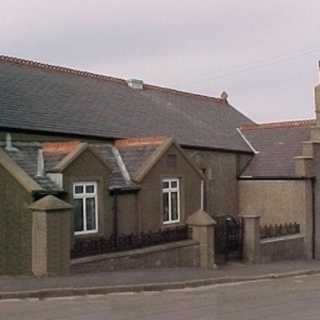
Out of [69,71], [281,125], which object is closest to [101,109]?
[69,71]

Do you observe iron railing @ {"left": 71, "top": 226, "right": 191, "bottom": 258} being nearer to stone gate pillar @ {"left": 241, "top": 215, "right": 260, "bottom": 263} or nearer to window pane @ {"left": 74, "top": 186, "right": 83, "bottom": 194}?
window pane @ {"left": 74, "top": 186, "right": 83, "bottom": 194}

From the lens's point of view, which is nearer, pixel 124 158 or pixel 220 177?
pixel 124 158

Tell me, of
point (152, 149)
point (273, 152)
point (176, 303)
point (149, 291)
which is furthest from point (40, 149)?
point (273, 152)

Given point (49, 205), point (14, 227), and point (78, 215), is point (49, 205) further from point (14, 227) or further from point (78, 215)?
point (78, 215)

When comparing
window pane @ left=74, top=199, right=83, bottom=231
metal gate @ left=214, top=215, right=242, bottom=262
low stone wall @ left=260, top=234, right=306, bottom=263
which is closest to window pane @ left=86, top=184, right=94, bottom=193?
window pane @ left=74, top=199, right=83, bottom=231

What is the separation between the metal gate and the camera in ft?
83.3

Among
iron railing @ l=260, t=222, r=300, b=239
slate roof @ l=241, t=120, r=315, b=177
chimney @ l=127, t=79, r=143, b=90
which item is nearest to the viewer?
iron railing @ l=260, t=222, r=300, b=239

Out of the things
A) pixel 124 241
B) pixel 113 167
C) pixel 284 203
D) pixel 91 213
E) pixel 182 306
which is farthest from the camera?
pixel 284 203

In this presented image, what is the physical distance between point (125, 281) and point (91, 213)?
17.8 ft

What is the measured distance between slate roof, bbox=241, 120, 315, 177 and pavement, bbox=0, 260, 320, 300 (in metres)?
10.0

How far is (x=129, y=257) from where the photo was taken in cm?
2033

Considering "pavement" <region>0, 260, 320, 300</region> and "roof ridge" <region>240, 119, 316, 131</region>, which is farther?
"roof ridge" <region>240, 119, 316, 131</region>

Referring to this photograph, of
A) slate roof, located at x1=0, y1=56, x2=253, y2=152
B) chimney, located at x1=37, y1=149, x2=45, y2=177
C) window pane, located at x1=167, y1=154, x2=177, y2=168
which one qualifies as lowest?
chimney, located at x1=37, y1=149, x2=45, y2=177

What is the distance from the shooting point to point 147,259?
21.0 meters
